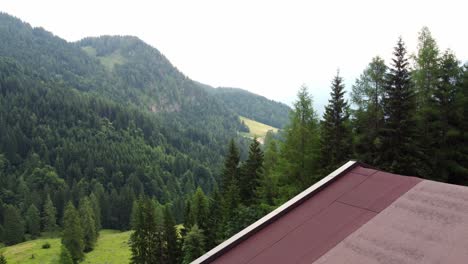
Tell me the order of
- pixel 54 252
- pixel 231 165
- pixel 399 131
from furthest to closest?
pixel 54 252
pixel 231 165
pixel 399 131

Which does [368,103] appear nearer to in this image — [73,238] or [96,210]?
[73,238]

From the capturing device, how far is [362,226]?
580 centimetres

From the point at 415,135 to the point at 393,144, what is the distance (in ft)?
6.12

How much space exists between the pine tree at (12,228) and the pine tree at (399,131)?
111291mm

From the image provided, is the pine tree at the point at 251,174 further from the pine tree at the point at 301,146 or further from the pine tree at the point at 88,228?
the pine tree at the point at 88,228

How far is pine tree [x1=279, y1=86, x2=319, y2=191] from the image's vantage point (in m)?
30.1

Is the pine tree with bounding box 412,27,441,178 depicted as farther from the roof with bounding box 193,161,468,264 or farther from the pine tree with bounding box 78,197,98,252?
the pine tree with bounding box 78,197,98,252

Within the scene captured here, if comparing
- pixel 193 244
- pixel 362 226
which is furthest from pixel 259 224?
pixel 193 244

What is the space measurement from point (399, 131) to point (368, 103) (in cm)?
939

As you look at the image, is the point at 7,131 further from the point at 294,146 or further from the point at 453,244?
the point at 453,244

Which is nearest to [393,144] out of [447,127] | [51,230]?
[447,127]

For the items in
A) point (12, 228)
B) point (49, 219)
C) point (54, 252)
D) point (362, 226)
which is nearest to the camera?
point (362, 226)

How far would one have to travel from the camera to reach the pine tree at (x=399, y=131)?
26.1 m

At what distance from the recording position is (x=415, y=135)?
2688 centimetres
